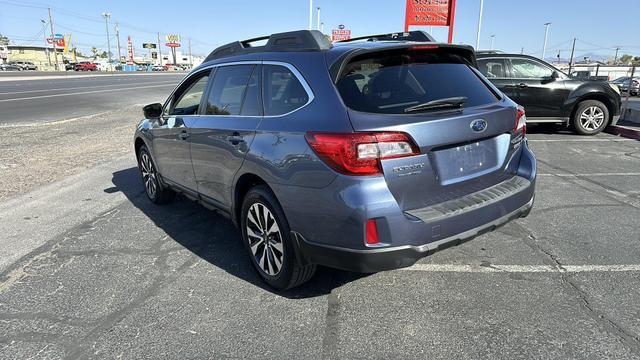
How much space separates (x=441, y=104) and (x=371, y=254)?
1097 millimetres

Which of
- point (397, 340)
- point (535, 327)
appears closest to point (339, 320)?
point (397, 340)

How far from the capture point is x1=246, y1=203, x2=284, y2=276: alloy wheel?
3.29 m

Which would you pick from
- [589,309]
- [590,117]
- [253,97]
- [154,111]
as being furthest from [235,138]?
[590,117]

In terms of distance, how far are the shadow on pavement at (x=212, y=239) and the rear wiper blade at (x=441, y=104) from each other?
4.81 feet

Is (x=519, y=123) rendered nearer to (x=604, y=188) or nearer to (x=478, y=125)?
(x=478, y=125)

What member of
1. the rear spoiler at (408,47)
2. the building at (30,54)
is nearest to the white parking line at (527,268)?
the rear spoiler at (408,47)

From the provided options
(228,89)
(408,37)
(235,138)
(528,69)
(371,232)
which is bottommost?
(371,232)

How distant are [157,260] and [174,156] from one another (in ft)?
3.93

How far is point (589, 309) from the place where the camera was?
3.07 metres

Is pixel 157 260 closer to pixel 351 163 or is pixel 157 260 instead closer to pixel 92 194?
A: pixel 351 163

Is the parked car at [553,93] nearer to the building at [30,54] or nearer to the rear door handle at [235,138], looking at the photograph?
the rear door handle at [235,138]

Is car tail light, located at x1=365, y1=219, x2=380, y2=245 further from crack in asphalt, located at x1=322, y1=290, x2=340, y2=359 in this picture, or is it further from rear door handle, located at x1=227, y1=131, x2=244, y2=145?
rear door handle, located at x1=227, y1=131, x2=244, y2=145

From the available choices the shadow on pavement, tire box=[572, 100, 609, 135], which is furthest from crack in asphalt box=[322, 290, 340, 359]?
tire box=[572, 100, 609, 135]

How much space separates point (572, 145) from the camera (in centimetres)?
917
